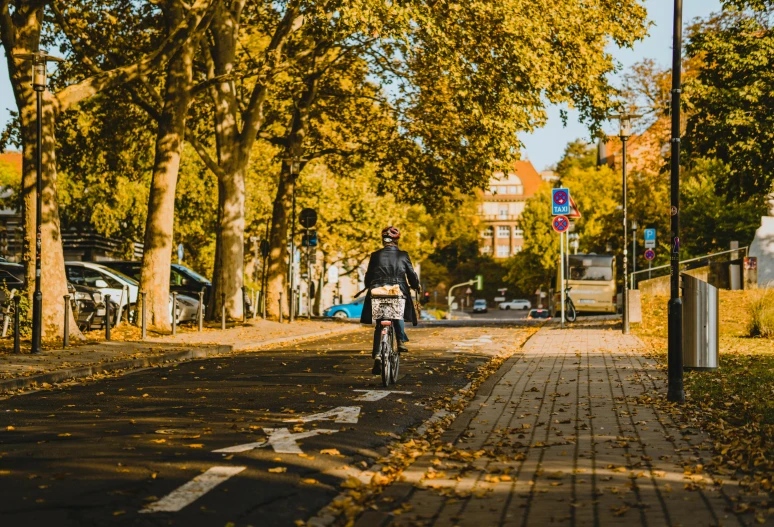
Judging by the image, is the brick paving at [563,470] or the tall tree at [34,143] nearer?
the brick paving at [563,470]

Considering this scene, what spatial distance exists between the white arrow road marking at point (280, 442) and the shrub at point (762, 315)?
16.6 m

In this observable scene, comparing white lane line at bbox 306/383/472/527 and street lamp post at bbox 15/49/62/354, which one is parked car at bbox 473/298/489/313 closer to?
street lamp post at bbox 15/49/62/354

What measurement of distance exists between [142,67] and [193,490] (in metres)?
16.3

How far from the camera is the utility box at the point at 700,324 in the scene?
1433 cm

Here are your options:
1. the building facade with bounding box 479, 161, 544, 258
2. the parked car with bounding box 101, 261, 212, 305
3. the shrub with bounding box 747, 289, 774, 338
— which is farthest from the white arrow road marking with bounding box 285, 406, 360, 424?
the building facade with bounding box 479, 161, 544, 258

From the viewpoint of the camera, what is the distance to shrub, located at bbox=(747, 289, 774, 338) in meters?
23.7

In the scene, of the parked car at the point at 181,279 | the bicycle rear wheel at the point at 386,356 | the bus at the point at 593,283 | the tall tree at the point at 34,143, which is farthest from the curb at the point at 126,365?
the bus at the point at 593,283

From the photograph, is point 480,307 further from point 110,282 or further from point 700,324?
point 700,324

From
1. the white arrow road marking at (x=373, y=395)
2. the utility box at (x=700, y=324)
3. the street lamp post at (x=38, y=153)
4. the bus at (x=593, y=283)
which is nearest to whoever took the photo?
the white arrow road marking at (x=373, y=395)

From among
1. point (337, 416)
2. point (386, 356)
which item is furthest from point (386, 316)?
point (337, 416)

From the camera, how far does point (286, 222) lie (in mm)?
34844

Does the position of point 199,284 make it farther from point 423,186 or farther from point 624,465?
point 624,465

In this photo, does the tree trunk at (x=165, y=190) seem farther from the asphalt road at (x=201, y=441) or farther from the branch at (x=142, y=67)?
the asphalt road at (x=201, y=441)

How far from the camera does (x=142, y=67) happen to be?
2172 cm
